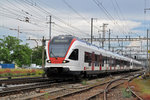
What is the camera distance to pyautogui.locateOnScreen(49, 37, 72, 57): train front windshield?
18062 mm

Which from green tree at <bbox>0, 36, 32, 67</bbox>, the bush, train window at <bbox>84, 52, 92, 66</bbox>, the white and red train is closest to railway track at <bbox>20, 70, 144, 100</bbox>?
the white and red train

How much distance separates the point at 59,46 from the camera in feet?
60.4

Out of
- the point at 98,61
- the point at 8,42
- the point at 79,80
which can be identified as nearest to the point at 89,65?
the point at 79,80

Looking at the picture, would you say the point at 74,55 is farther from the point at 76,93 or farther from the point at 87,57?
the point at 76,93

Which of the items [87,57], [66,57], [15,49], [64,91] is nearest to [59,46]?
[66,57]

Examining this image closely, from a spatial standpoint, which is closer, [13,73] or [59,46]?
[59,46]

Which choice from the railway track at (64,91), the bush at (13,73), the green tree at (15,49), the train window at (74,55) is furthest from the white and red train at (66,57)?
the green tree at (15,49)

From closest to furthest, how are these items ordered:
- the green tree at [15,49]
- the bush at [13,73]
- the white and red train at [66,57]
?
1. the white and red train at [66,57]
2. the bush at [13,73]
3. the green tree at [15,49]

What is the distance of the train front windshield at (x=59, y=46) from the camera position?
18.1m

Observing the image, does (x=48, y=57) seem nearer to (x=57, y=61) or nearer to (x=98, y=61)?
(x=57, y=61)

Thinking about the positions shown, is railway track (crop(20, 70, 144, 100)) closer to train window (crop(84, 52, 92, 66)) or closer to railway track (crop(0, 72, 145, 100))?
railway track (crop(0, 72, 145, 100))

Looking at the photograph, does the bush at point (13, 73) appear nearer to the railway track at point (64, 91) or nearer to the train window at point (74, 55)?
the train window at point (74, 55)

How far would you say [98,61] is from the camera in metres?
24.9

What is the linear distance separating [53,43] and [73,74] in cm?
277
